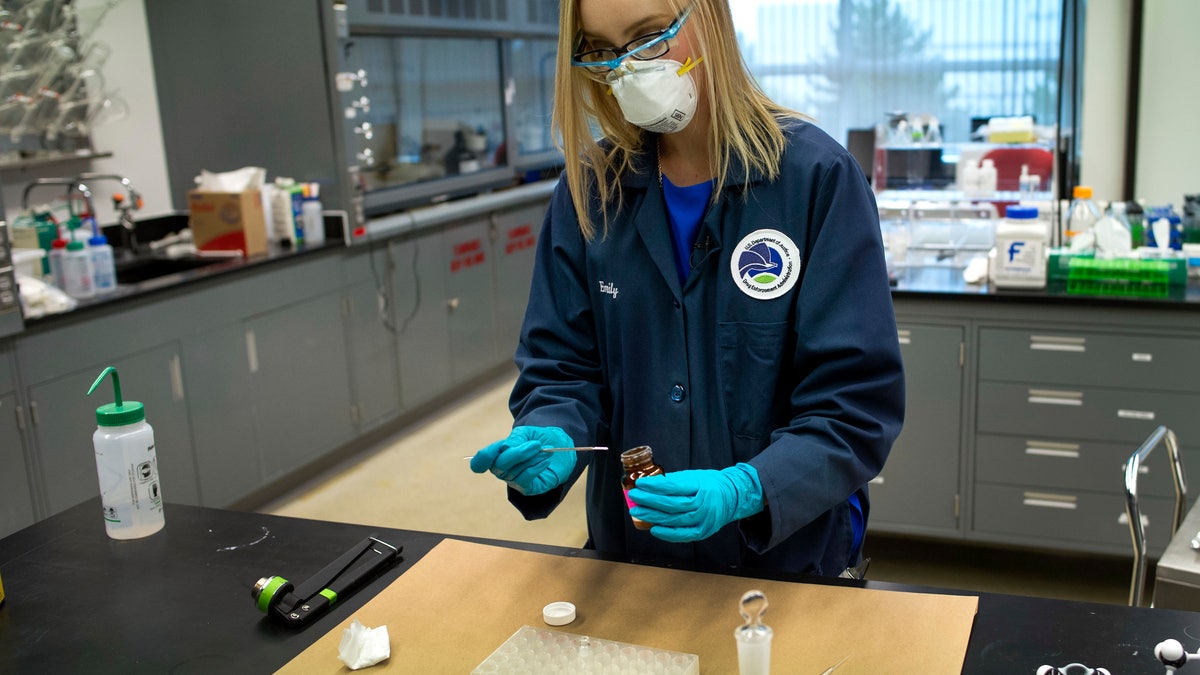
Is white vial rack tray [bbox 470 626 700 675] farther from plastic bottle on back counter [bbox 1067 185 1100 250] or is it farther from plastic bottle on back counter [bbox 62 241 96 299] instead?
plastic bottle on back counter [bbox 1067 185 1100 250]

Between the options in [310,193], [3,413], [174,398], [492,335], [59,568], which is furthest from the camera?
Result: [492,335]

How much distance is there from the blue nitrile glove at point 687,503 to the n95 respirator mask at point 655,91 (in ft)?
1.56

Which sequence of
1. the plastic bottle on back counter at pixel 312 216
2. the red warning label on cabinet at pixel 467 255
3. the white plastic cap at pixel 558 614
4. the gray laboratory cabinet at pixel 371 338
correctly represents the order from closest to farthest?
the white plastic cap at pixel 558 614
the plastic bottle on back counter at pixel 312 216
the gray laboratory cabinet at pixel 371 338
the red warning label on cabinet at pixel 467 255

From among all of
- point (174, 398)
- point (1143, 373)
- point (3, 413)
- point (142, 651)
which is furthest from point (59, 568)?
point (1143, 373)

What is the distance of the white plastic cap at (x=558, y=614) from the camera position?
1159 millimetres

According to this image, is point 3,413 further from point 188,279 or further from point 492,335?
point 492,335

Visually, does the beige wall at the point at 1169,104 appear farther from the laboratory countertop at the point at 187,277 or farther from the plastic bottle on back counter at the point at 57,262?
the plastic bottle on back counter at the point at 57,262

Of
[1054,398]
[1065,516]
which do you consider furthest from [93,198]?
[1065,516]

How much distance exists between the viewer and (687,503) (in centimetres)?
112

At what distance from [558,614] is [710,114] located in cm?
67

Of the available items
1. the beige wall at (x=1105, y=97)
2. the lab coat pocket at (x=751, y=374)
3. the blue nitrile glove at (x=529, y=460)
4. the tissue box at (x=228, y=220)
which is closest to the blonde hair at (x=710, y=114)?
the lab coat pocket at (x=751, y=374)

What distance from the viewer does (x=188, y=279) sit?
3.25 meters

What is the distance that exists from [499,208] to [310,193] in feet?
3.98

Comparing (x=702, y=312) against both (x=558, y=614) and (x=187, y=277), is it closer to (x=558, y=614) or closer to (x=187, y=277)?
(x=558, y=614)
